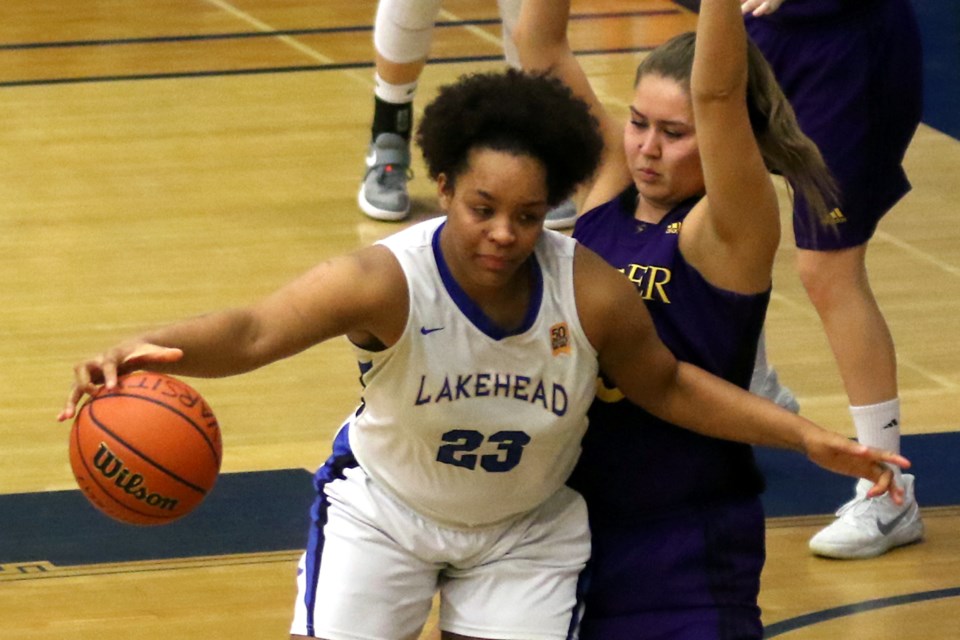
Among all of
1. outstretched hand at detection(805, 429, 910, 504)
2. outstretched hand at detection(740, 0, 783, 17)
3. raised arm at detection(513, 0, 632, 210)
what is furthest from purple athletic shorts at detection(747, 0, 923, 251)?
outstretched hand at detection(805, 429, 910, 504)

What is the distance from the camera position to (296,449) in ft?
13.6

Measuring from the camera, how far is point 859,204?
3.74 metres

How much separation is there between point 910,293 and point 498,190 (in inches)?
123

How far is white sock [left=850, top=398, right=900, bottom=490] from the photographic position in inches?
148

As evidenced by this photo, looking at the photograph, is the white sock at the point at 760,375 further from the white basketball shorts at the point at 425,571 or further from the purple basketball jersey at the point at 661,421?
the white basketball shorts at the point at 425,571

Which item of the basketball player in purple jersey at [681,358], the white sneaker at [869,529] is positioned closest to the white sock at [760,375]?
the white sneaker at [869,529]

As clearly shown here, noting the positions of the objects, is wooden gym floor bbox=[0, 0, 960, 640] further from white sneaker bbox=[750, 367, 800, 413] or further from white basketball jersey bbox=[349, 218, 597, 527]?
white basketball jersey bbox=[349, 218, 597, 527]

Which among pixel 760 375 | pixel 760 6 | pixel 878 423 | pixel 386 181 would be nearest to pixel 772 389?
pixel 760 375

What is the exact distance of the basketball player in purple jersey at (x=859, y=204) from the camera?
12.3ft

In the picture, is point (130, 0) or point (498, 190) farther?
point (130, 0)

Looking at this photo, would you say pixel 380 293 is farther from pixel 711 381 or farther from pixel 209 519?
pixel 209 519

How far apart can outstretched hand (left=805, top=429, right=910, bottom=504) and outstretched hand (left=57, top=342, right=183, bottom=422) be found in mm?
945

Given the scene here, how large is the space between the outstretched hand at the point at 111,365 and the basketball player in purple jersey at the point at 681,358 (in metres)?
0.78

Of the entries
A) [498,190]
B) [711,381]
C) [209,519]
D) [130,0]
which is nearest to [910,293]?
[209,519]
